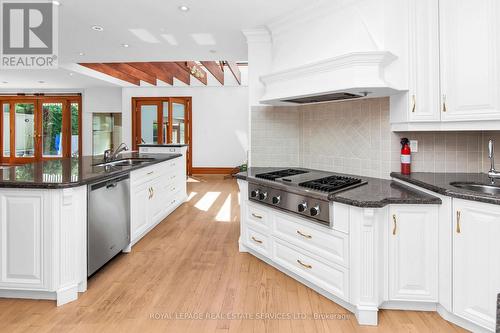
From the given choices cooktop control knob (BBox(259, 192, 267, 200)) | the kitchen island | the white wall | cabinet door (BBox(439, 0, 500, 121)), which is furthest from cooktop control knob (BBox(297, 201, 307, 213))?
the white wall

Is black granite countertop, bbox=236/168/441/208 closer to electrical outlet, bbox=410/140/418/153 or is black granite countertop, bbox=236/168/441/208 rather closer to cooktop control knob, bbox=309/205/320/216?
cooktop control knob, bbox=309/205/320/216

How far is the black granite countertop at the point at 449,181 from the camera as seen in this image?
183cm

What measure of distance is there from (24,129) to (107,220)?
949cm

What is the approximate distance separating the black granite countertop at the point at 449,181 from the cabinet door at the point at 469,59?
0.46 metres

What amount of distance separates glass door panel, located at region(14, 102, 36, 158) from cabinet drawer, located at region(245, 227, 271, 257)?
9.77 m

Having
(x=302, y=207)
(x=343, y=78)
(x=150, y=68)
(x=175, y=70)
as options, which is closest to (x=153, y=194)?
(x=302, y=207)

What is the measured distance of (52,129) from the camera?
9.97m

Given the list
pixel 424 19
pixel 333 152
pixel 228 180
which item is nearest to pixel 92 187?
pixel 333 152

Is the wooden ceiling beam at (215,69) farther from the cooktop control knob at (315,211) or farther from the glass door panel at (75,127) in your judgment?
the cooktop control knob at (315,211)

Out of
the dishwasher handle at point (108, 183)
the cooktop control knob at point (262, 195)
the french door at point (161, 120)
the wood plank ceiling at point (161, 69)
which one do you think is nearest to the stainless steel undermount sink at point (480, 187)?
the cooktop control knob at point (262, 195)

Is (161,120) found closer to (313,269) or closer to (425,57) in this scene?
(313,269)

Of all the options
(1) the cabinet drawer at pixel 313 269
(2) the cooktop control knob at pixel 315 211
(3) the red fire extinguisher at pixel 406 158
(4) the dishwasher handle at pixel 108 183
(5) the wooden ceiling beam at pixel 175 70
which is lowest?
(1) the cabinet drawer at pixel 313 269

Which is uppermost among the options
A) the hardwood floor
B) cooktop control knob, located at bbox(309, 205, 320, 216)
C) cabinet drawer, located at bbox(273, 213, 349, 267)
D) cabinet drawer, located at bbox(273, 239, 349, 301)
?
cooktop control knob, located at bbox(309, 205, 320, 216)

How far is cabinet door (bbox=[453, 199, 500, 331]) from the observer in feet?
5.90
